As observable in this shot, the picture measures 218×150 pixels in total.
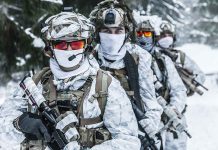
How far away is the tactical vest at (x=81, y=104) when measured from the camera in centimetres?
429

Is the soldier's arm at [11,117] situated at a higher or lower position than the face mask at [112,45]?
lower

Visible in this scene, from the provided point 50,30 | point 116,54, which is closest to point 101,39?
point 116,54

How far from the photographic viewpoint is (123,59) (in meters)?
6.06

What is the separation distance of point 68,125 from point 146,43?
3.66 metres

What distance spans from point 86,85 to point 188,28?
41572 mm

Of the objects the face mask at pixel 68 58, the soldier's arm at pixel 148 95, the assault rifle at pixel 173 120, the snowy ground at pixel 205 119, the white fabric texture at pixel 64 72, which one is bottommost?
the snowy ground at pixel 205 119

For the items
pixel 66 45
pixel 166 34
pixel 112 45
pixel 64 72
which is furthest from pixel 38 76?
pixel 166 34

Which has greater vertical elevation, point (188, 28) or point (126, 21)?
point (126, 21)

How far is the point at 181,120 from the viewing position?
8.07 meters

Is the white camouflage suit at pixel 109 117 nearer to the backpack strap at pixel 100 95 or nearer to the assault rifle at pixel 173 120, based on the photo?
the backpack strap at pixel 100 95

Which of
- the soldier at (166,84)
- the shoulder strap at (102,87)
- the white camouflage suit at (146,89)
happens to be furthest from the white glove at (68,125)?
the soldier at (166,84)

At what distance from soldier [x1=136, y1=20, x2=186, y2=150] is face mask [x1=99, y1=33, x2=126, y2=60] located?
1.59 meters

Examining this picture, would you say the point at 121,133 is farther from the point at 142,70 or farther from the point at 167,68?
the point at 167,68

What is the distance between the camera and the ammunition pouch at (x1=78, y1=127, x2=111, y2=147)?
4.30m
